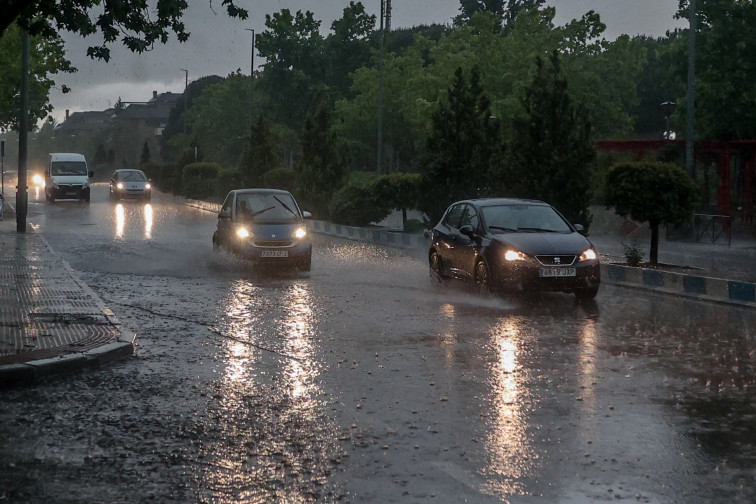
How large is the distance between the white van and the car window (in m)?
37.0

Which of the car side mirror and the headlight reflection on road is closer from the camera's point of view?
the headlight reflection on road

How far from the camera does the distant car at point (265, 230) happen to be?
19078 millimetres

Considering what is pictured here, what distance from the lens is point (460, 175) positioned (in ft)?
96.9

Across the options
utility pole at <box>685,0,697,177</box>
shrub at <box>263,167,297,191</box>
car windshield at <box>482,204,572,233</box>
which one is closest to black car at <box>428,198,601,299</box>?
car windshield at <box>482,204,572,233</box>

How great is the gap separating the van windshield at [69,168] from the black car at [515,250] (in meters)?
38.3

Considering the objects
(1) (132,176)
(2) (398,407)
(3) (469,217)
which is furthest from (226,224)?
(1) (132,176)

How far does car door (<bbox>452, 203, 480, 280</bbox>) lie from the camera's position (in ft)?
53.2

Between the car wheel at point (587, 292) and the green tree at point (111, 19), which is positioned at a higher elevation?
the green tree at point (111, 19)

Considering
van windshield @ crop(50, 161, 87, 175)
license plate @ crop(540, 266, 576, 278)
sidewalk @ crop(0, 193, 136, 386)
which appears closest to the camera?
sidewalk @ crop(0, 193, 136, 386)

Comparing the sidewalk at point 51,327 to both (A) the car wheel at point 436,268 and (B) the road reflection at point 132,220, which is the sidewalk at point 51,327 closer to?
(A) the car wheel at point 436,268

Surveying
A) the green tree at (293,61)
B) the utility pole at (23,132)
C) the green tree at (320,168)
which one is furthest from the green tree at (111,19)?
the green tree at (293,61)

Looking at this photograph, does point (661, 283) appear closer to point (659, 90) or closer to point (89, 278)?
point (89, 278)

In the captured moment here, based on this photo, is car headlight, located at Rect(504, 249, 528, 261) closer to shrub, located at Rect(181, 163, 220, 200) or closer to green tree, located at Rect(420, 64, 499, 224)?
green tree, located at Rect(420, 64, 499, 224)

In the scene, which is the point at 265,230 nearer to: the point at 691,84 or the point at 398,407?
the point at 398,407
